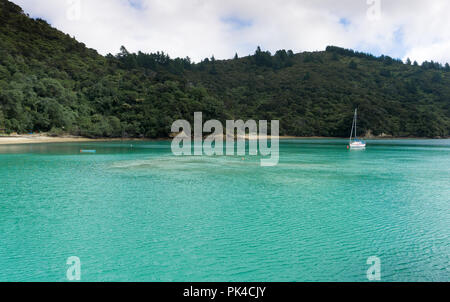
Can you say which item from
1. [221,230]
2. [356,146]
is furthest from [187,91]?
[221,230]

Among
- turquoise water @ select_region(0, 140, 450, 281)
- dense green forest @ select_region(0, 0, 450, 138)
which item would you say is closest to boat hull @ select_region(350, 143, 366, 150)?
turquoise water @ select_region(0, 140, 450, 281)

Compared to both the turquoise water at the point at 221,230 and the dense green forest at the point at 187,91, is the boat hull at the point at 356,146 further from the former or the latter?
the dense green forest at the point at 187,91

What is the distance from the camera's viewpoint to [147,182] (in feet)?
64.4

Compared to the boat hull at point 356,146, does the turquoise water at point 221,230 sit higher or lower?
lower

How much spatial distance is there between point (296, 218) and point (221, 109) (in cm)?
7777

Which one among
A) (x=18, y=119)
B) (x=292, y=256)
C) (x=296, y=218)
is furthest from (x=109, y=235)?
(x=18, y=119)

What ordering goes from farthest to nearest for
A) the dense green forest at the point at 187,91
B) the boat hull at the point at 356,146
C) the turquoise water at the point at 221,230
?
the dense green forest at the point at 187,91, the boat hull at the point at 356,146, the turquoise water at the point at 221,230

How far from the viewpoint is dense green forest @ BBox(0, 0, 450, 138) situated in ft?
222

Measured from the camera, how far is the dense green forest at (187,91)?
6781 centimetres

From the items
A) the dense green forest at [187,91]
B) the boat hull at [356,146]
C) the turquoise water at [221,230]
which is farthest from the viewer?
the dense green forest at [187,91]

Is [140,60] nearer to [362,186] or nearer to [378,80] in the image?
[378,80]

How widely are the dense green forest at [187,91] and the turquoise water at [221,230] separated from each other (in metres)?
51.7

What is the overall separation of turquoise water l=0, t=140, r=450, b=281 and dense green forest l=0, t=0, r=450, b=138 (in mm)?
51684

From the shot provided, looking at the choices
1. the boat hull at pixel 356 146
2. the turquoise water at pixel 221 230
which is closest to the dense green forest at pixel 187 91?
the boat hull at pixel 356 146
